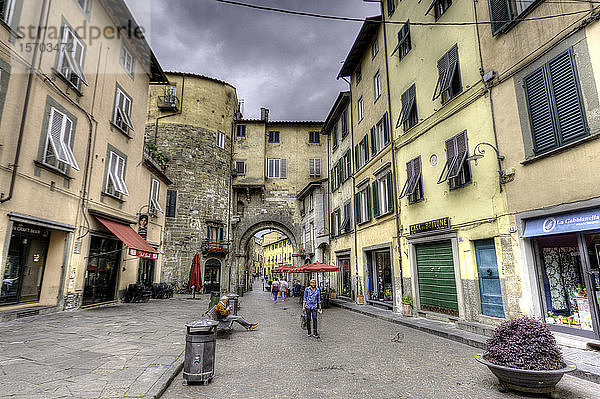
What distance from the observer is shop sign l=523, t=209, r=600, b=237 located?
6338 millimetres

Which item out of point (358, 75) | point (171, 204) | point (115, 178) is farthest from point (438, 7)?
point (171, 204)

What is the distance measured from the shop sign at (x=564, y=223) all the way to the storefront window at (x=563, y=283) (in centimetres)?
32

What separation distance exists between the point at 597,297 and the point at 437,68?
805 cm

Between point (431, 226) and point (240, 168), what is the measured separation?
70.8 feet

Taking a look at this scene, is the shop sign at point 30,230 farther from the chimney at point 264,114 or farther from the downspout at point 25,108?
the chimney at point 264,114

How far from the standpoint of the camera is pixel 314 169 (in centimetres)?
3112

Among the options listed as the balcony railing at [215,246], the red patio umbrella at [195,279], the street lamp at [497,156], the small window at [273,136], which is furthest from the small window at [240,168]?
the street lamp at [497,156]

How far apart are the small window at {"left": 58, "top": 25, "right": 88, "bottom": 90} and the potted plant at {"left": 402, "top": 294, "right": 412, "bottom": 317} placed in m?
13.4

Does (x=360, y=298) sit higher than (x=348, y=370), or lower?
higher

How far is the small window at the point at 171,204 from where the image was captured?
25000 millimetres

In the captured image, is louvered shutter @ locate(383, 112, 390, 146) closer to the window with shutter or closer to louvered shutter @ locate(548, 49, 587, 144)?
the window with shutter

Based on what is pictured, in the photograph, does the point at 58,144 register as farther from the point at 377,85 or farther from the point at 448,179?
the point at 377,85

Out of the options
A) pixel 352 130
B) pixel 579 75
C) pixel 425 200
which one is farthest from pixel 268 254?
pixel 579 75

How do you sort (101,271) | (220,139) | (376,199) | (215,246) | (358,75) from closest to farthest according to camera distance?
(101,271)
(376,199)
(358,75)
(215,246)
(220,139)
